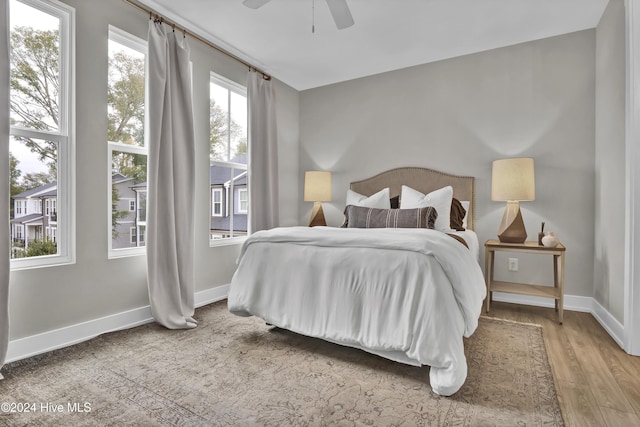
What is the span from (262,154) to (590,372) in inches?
133

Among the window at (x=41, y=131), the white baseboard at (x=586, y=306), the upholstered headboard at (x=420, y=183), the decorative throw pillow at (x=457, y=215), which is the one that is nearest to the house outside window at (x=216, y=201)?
the window at (x=41, y=131)

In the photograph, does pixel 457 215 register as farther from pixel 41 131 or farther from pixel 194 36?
pixel 41 131

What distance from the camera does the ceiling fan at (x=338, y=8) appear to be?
2205mm

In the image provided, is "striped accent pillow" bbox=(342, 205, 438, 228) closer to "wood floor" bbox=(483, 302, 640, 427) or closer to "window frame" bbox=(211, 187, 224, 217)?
"wood floor" bbox=(483, 302, 640, 427)

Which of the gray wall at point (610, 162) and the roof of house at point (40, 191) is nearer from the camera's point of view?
the roof of house at point (40, 191)

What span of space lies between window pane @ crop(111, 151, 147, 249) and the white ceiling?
4.24 ft

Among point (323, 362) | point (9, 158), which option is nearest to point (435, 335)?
point (323, 362)

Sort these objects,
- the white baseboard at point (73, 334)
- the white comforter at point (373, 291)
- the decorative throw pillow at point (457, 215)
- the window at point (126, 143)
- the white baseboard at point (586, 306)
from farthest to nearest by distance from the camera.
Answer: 1. the decorative throw pillow at point (457, 215)
2. the window at point (126, 143)
3. the white baseboard at point (586, 306)
4. the white baseboard at point (73, 334)
5. the white comforter at point (373, 291)

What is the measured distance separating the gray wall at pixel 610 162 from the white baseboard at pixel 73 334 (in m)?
3.65

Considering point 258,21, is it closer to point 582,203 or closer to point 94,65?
point 94,65

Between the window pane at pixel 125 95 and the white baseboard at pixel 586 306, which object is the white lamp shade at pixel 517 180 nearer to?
the white baseboard at pixel 586 306

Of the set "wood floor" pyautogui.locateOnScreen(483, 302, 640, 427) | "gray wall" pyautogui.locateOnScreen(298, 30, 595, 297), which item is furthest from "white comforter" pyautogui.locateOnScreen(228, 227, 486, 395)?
"gray wall" pyautogui.locateOnScreen(298, 30, 595, 297)

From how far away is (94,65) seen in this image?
243 centimetres

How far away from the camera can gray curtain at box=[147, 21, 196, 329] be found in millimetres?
2668
